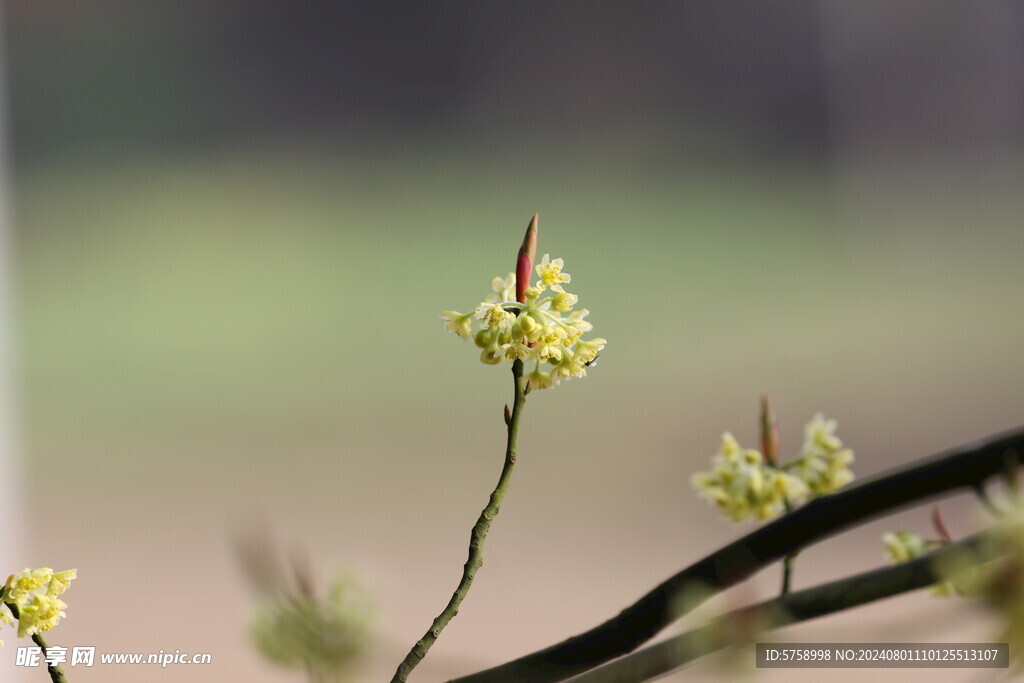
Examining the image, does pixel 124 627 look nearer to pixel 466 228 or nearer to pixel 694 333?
pixel 466 228

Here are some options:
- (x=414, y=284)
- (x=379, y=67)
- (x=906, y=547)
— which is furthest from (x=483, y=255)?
(x=906, y=547)

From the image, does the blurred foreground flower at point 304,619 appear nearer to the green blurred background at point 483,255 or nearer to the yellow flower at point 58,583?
the yellow flower at point 58,583

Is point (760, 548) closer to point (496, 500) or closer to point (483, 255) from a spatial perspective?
point (496, 500)

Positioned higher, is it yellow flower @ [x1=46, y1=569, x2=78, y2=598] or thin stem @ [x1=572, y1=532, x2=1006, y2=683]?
yellow flower @ [x1=46, y1=569, x2=78, y2=598]

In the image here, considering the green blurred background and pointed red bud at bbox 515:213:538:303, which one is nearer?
pointed red bud at bbox 515:213:538:303

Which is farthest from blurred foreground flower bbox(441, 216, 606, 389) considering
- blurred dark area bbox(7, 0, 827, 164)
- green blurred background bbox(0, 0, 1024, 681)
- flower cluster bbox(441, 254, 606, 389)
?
blurred dark area bbox(7, 0, 827, 164)

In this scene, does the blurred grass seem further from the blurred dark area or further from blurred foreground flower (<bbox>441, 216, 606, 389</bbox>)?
blurred foreground flower (<bbox>441, 216, 606, 389</bbox>)

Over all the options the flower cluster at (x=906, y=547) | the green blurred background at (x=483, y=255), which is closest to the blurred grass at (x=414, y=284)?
the green blurred background at (x=483, y=255)
